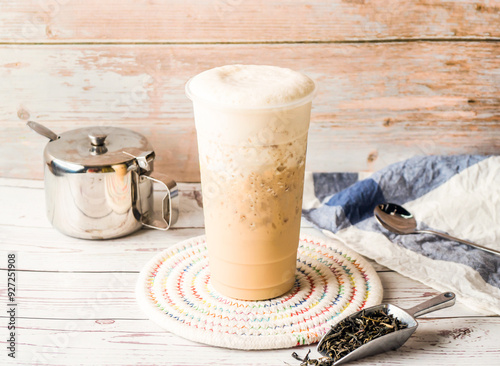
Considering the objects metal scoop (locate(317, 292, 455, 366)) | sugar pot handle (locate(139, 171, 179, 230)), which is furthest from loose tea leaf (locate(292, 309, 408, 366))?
sugar pot handle (locate(139, 171, 179, 230))

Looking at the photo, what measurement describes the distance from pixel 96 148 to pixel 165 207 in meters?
0.18

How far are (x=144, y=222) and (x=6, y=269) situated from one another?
10.3 inches

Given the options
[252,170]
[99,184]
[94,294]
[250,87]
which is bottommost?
[94,294]

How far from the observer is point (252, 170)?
0.82 m

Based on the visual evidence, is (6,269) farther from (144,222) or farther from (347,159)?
(347,159)

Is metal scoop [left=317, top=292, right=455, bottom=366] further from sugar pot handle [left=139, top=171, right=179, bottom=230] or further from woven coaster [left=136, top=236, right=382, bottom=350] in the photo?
sugar pot handle [left=139, top=171, right=179, bottom=230]

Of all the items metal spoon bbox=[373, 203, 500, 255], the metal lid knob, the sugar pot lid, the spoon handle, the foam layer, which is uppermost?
the foam layer

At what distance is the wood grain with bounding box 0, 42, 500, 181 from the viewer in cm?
127

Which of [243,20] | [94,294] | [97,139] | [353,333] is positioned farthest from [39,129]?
[353,333]

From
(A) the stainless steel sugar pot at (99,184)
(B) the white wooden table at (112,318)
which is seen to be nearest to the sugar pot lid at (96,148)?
(A) the stainless steel sugar pot at (99,184)

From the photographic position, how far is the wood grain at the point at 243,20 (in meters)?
1.23

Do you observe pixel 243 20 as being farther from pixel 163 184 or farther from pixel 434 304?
pixel 434 304

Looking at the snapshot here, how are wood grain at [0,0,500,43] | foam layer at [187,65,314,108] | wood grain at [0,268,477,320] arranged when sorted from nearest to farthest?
foam layer at [187,65,314,108]
wood grain at [0,268,477,320]
wood grain at [0,0,500,43]

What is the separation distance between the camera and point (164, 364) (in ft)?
2.62
